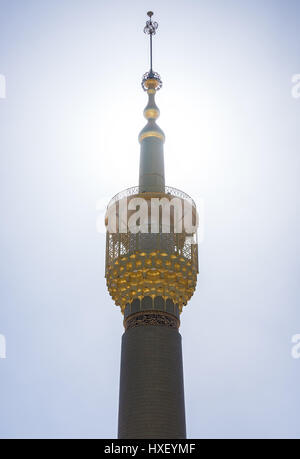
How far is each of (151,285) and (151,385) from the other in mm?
4617

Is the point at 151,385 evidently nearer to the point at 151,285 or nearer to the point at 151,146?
the point at 151,285

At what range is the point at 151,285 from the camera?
29.2 meters

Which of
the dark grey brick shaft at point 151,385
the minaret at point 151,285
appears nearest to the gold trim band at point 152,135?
the minaret at point 151,285

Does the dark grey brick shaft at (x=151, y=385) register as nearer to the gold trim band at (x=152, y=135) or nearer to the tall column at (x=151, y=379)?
the tall column at (x=151, y=379)

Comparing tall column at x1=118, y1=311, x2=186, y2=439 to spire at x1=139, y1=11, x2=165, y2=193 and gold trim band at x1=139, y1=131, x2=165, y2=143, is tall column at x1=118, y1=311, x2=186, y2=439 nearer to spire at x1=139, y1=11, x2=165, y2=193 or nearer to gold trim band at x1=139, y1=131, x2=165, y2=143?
spire at x1=139, y1=11, x2=165, y2=193

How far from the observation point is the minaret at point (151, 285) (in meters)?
26.0

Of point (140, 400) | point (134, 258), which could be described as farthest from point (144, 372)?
point (134, 258)

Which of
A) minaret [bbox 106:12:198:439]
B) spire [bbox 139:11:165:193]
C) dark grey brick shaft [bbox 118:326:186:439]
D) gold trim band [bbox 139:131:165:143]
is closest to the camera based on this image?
dark grey brick shaft [bbox 118:326:186:439]

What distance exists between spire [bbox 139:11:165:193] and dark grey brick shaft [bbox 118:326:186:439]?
7.84m

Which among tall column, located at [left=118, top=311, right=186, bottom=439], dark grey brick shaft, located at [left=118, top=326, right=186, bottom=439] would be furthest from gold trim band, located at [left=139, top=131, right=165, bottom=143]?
dark grey brick shaft, located at [left=118, top=326, right=186, bottom=439]

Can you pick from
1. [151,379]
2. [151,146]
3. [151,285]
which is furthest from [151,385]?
[151,146]

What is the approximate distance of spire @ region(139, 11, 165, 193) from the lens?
33156 millimetres
